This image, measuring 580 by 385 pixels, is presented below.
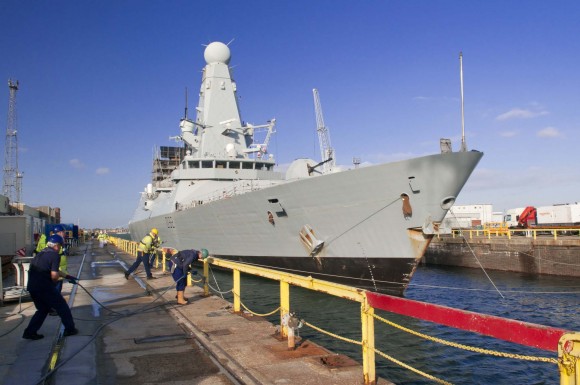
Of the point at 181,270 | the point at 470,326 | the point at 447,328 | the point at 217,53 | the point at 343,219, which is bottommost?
the point at 447,328

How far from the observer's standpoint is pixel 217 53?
91.4 ft

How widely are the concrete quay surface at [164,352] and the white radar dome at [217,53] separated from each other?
22357 mm

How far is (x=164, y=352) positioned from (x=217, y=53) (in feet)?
82.7

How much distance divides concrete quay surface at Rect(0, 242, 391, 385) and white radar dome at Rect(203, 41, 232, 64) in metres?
22.4

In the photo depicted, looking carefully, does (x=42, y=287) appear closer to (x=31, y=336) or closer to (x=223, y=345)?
(x=31, y=336)

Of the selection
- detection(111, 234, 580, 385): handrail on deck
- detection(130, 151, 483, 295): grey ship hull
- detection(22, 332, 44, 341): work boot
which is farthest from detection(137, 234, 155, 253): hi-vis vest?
detection(111, 234, 580, 385): handrail on deck

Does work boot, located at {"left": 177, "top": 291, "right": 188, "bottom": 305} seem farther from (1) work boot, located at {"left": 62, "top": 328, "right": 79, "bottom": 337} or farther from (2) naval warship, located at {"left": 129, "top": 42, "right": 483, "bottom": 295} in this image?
(2) naval warship, located at {"left": 129, "top": 42, "right": 483, "bottom": 295}

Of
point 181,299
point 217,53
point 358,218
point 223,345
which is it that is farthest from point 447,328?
point 217,53

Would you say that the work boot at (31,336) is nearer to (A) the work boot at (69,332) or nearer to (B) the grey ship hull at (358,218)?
(A) the work boot at (69,332)

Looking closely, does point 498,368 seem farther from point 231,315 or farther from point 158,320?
point 158,320

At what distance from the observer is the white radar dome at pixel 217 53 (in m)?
27.9

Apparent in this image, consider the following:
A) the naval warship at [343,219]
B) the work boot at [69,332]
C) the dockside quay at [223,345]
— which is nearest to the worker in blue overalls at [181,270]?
the dockside quay at [223,345]

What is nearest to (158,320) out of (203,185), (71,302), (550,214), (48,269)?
(48,269)

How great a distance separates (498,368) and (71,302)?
892cm
